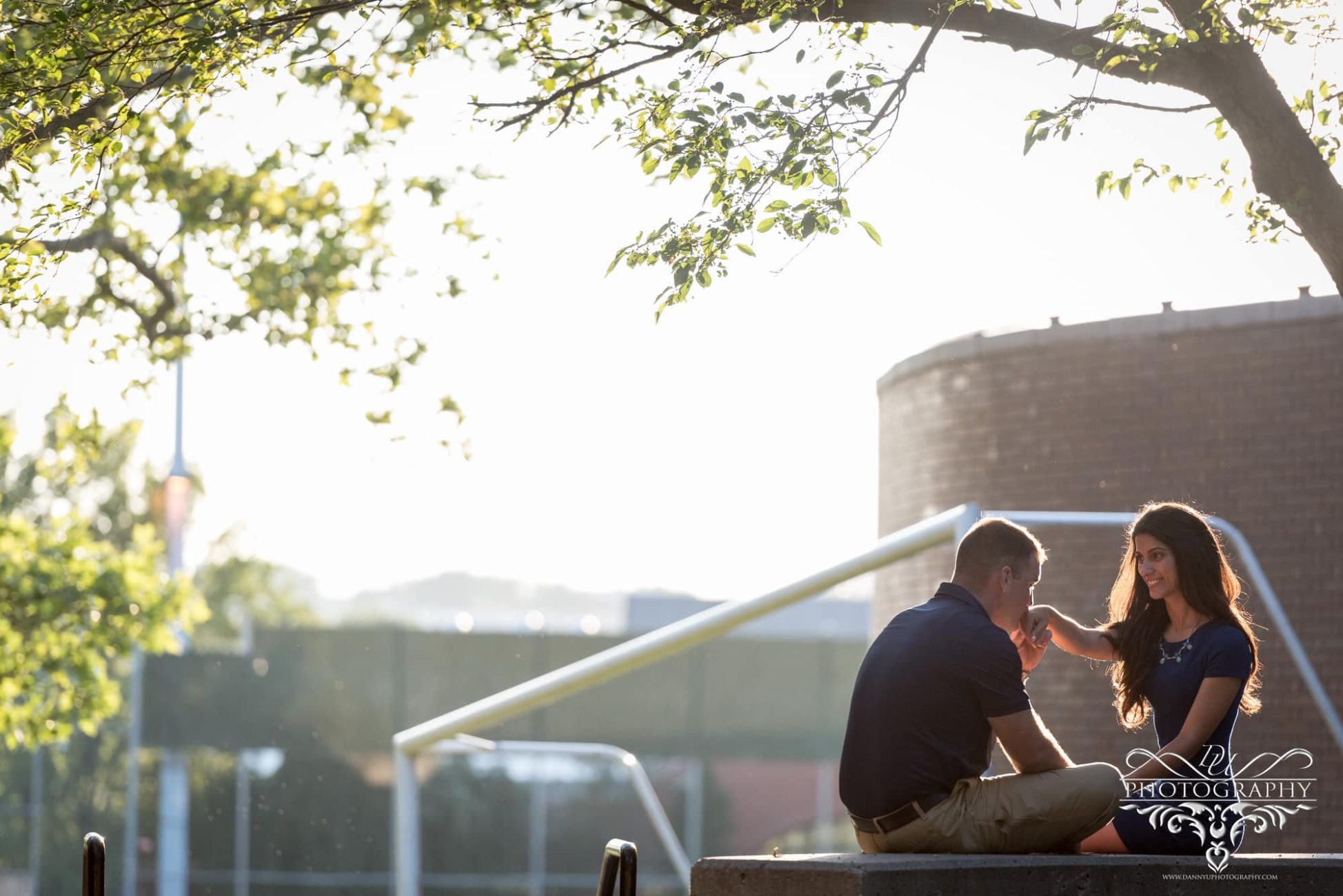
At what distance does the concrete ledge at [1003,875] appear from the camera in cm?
362

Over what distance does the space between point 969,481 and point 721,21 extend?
7.14 metres

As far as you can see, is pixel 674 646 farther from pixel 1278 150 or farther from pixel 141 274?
pixel 141 274

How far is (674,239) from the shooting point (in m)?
5.45

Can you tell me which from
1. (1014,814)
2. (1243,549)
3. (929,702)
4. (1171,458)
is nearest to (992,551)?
(929,702)

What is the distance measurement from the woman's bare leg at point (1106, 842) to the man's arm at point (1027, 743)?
0.28m

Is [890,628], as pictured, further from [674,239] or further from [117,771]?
[117,771]

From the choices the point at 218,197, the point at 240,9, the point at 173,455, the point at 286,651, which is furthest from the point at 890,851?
the point at 286,651

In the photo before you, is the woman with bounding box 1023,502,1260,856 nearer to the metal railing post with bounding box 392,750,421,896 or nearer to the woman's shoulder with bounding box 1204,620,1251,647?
the woman's shoulder with bounding box 1204,620,1251,647

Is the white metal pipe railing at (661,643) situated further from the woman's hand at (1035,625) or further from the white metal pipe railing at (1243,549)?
the white metal pipe railing at (1243,549)

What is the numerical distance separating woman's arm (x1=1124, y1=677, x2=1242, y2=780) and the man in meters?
0.21

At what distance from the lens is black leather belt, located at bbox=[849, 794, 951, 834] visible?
3947 mm

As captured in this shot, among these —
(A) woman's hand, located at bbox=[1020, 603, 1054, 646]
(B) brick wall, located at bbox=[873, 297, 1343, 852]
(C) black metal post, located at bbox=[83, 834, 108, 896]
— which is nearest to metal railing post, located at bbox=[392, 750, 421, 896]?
(C) black metal post, located at bbox=[83, 834, 108, 896]

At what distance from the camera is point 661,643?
5723 millimetres

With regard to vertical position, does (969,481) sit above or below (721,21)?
below
